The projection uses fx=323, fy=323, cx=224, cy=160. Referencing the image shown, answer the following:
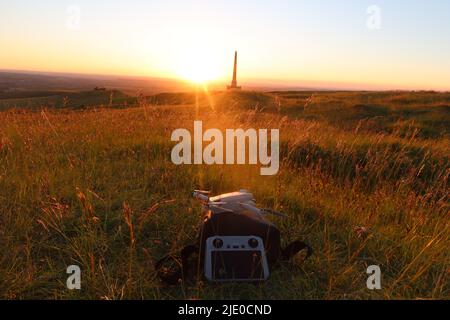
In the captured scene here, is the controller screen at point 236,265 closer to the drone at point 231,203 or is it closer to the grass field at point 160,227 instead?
the grass field at point 160,227

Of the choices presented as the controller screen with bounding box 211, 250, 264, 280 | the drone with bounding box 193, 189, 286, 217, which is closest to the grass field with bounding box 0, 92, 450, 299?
the controller screen with bounding box 211, 250, 264, 280

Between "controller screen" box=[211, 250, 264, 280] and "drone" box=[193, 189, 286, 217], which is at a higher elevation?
"drone" box=[193, 189, 286, 217]

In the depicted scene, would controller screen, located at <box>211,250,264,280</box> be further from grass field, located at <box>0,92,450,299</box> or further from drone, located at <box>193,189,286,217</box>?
drone, located at <box>193,189,286,217</box>

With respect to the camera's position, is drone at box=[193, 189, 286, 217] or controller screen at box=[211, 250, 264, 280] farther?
drone at box=[193, 189, 286, 217]

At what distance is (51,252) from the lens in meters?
2.38

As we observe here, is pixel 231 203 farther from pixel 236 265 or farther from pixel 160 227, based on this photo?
pixel 160 227

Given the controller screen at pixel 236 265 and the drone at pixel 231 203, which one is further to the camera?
the drone at pixel 231 203

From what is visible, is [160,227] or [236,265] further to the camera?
[160,227]

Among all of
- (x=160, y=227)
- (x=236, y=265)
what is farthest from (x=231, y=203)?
(x=160, y=227)

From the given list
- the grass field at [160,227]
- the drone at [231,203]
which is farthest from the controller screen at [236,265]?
the drone at [231,203]

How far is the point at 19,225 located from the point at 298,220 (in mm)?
2326

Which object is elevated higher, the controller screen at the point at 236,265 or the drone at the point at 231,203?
the drone at the point at 231,203

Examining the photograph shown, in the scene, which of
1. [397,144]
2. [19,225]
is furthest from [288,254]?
[397,144]
